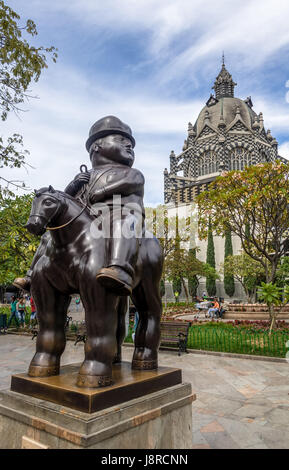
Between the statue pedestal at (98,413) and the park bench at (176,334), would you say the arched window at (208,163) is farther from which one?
the statue pedestal at (98,413)

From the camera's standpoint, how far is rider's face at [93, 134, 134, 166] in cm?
287

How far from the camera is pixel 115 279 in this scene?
2.06 m

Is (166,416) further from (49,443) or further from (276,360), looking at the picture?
(276,360)

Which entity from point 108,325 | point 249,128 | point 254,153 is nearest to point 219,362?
point 108,325

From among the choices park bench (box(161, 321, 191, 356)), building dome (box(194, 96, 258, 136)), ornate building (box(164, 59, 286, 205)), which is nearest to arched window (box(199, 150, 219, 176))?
ornate building (box(164, 59, 286, 205))

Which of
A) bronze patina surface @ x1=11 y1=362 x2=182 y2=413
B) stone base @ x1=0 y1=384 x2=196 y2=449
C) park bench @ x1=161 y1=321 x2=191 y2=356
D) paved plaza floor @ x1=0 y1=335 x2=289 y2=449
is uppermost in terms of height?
bronze patina surface @ x1=11 y1=362 x2=182 y2=413

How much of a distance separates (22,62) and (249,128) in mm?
47043

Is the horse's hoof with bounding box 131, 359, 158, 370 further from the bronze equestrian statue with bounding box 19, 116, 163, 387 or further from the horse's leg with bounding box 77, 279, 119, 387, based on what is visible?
the horse's leg with bounding box 77, 279, 119, 387

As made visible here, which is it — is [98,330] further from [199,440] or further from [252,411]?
[252,411]

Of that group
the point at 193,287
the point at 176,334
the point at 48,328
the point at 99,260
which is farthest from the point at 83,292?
the point at 193,287

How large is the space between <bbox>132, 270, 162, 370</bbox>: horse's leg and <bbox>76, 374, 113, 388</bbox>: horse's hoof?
61 centimetres

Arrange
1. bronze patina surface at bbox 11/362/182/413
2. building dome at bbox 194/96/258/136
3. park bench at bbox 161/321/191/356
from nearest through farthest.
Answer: bronze patina surface at bbox 11/362/182/413
park bench at bbox 161/321/191/356
building dome at bbox 194/96/258/136

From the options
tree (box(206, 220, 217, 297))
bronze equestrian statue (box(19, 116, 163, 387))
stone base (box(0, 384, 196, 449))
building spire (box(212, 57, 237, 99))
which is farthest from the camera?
building spire (box(212, 57, 237, 99))

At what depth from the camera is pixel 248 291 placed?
34.4 meters
